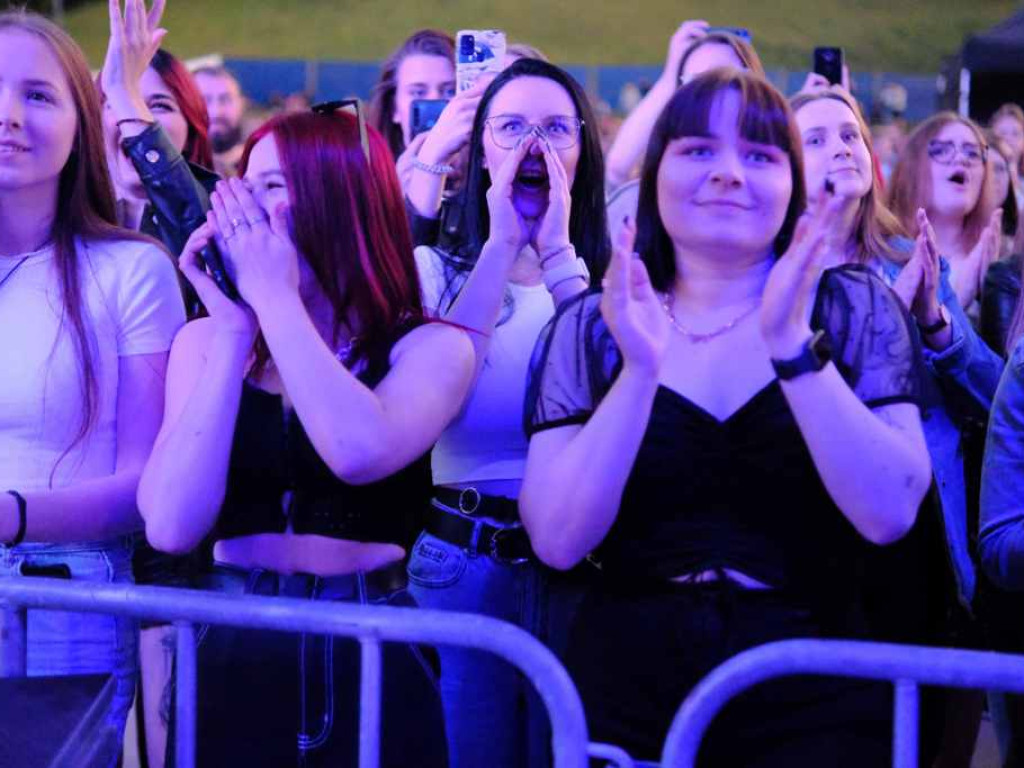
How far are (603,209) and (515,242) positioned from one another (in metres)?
0.34

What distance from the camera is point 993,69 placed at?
7.61m

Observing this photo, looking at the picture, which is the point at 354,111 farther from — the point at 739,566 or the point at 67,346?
the point at 739,566

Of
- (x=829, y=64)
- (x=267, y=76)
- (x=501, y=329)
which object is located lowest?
(x=501, y=329)

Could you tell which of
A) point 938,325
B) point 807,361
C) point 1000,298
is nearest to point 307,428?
point 807,361

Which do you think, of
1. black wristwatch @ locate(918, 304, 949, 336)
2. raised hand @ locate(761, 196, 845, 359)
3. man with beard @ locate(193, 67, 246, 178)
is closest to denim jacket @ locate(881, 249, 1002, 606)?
black wristwatch @ locate(918, 304, 949, 336)

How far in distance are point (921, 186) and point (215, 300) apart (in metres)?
2.73

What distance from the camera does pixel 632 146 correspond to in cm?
421

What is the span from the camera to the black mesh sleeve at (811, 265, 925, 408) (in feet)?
5.91

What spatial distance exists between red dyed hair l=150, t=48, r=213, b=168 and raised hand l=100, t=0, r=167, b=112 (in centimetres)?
57

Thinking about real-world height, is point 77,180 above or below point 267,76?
below

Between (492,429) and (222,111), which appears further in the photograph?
(222,111)

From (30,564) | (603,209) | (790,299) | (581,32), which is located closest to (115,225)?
(30,564)

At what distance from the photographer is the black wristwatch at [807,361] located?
1.67m

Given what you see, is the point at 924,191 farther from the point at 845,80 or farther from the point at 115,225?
the point at 115,225
